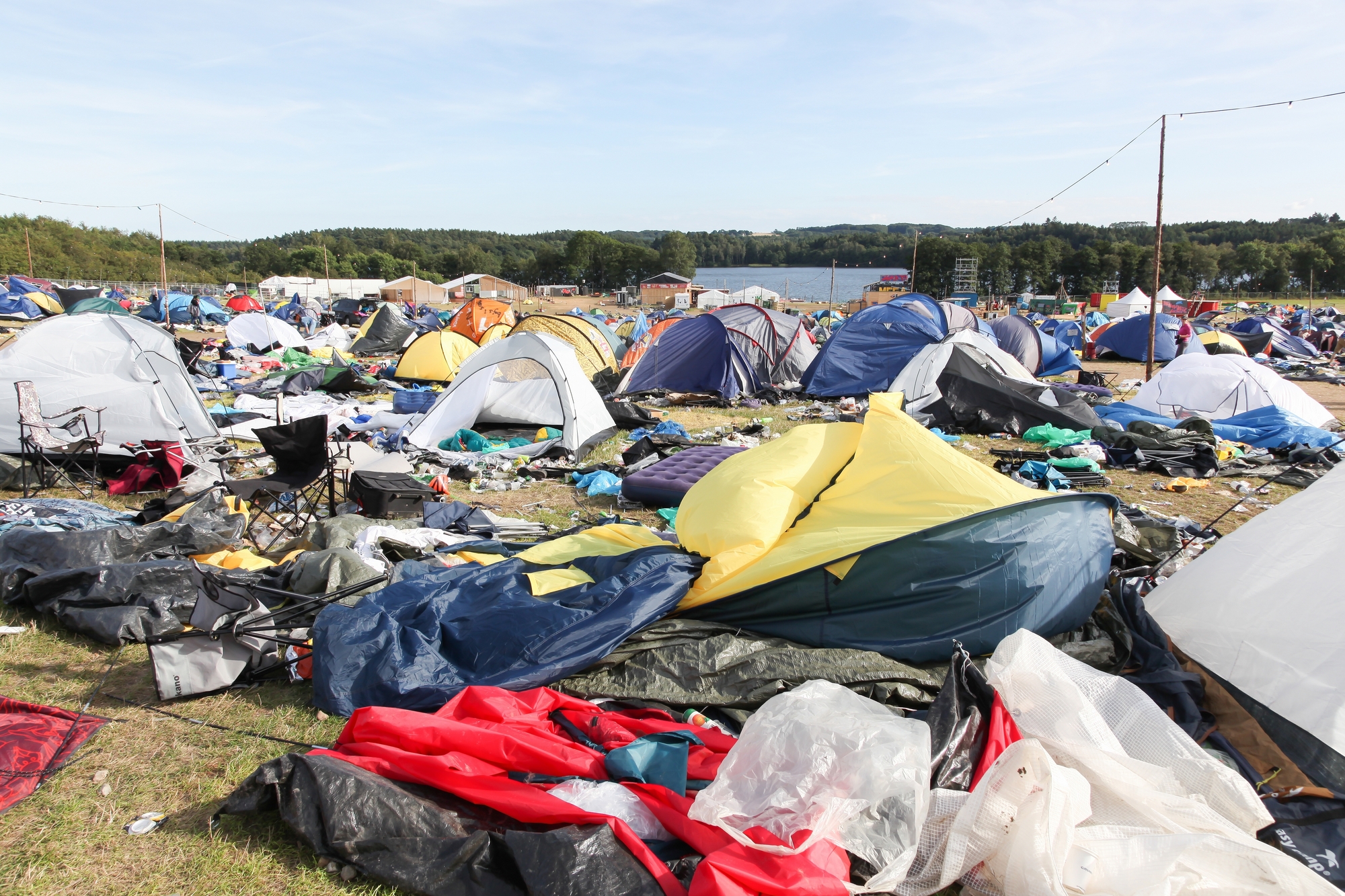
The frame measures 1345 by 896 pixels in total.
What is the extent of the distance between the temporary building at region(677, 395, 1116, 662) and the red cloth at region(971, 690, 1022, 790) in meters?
0.84

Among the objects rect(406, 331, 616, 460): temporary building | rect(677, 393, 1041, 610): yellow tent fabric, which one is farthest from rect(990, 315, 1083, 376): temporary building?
rect(677, 393, 1041, 610): yellow tent fabric

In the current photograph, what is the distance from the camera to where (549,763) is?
2965mm

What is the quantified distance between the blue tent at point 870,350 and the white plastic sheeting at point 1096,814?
454 inches

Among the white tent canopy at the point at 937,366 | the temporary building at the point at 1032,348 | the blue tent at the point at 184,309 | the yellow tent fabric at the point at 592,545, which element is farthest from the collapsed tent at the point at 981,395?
the blue tent at the point at 184,309

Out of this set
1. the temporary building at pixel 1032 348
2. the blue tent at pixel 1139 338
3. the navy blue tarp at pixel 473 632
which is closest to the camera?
the navy blue tarp at pixel 473 632

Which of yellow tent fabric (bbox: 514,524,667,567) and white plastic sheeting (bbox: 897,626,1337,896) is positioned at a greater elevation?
yellow tent fabric (bbox: 514,524,667,567)

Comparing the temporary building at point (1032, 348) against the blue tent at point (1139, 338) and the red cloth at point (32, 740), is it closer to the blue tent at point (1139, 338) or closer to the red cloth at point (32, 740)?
the blue tent at point (1139, 338)

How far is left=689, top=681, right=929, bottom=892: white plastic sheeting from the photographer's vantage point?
8.22ft

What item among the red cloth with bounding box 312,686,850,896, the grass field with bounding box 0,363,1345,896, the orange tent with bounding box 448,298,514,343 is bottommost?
the grass field with bounding box 0,363,1345,896

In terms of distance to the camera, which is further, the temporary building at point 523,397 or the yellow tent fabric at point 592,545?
the temporary building at point 523,397

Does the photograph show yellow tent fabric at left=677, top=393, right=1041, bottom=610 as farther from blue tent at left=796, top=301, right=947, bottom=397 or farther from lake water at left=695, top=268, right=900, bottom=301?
lake water at left=695, top=268, right=900, bottom=301

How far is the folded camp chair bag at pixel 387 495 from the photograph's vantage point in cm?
663

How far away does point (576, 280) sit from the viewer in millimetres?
81750

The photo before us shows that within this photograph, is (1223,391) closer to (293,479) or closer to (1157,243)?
(1157,243)
